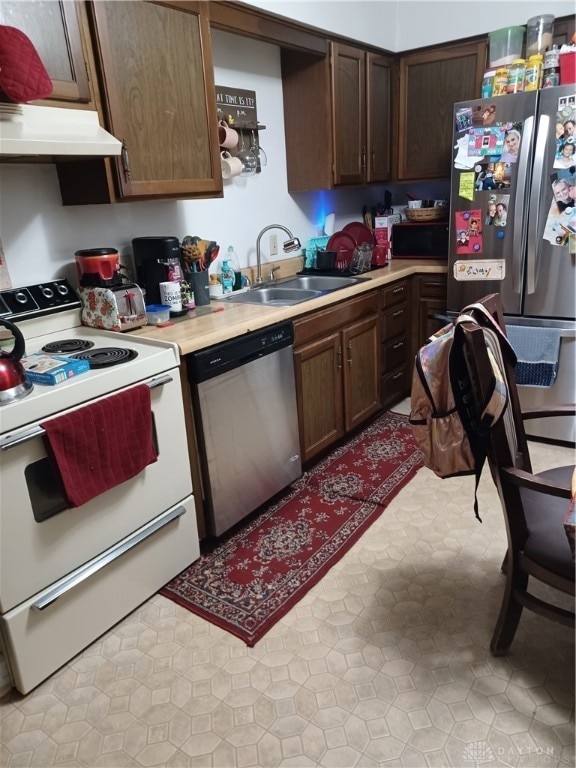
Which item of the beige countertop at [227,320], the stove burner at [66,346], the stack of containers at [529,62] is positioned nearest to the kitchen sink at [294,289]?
the beige countertop at [227,320]

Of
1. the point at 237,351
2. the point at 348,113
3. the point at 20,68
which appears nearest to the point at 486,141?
the point at 348,113

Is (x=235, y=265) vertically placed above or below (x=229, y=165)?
below

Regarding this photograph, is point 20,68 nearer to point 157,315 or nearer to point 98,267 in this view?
point 98,267

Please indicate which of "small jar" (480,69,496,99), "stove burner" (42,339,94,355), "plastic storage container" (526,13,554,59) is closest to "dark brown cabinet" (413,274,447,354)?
"small jar" (480,69,496,99)

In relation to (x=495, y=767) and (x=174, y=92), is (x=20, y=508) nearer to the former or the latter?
(x=495, y=767)

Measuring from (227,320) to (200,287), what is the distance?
35 cm

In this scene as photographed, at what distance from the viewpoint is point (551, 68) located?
2.77 m

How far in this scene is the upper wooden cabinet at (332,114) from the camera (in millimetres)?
3121

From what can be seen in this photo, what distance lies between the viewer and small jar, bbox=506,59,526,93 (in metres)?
2.82

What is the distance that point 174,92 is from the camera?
7.09 feet

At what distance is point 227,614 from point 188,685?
0.30 m

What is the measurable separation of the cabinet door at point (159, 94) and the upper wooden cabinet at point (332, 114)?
1024 millimetres

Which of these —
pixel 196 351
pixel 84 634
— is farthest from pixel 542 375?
pixel 84 634

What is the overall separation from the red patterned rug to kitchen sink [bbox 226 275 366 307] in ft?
2.98
